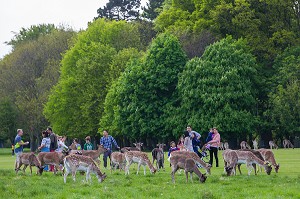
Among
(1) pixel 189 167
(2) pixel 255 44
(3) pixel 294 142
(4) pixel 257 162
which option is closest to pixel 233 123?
(2) pixel 255 44

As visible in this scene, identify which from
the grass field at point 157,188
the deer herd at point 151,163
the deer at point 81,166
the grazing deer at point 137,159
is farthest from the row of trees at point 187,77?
the deer at point 81,166

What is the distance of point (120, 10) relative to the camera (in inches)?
5143

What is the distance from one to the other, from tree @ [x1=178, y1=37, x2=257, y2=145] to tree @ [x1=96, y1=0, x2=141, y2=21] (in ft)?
201

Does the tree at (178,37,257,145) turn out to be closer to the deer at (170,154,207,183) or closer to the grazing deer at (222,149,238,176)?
the grazing deer at (222,149,238,176)

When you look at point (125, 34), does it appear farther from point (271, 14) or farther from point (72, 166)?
point (72, 166)

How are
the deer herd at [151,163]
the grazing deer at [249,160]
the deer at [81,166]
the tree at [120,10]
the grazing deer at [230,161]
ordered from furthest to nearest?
the tree at [120,10], the grazing deer at [249,160], the grazing deer at [230,161], the deer at [81,166], the deer herd at [151,163]

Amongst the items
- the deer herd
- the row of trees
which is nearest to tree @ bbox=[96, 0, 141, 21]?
the row of trees

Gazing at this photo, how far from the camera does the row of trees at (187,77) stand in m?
67.2

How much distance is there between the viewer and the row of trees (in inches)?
2645

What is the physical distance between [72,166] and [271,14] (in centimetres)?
5312

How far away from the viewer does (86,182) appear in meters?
25.1

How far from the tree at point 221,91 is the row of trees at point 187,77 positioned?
0.10 meters

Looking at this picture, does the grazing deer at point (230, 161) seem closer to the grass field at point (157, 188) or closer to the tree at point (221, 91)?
the grass field at point (157, 188)

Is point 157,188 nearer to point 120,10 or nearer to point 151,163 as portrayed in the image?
point 151,163
